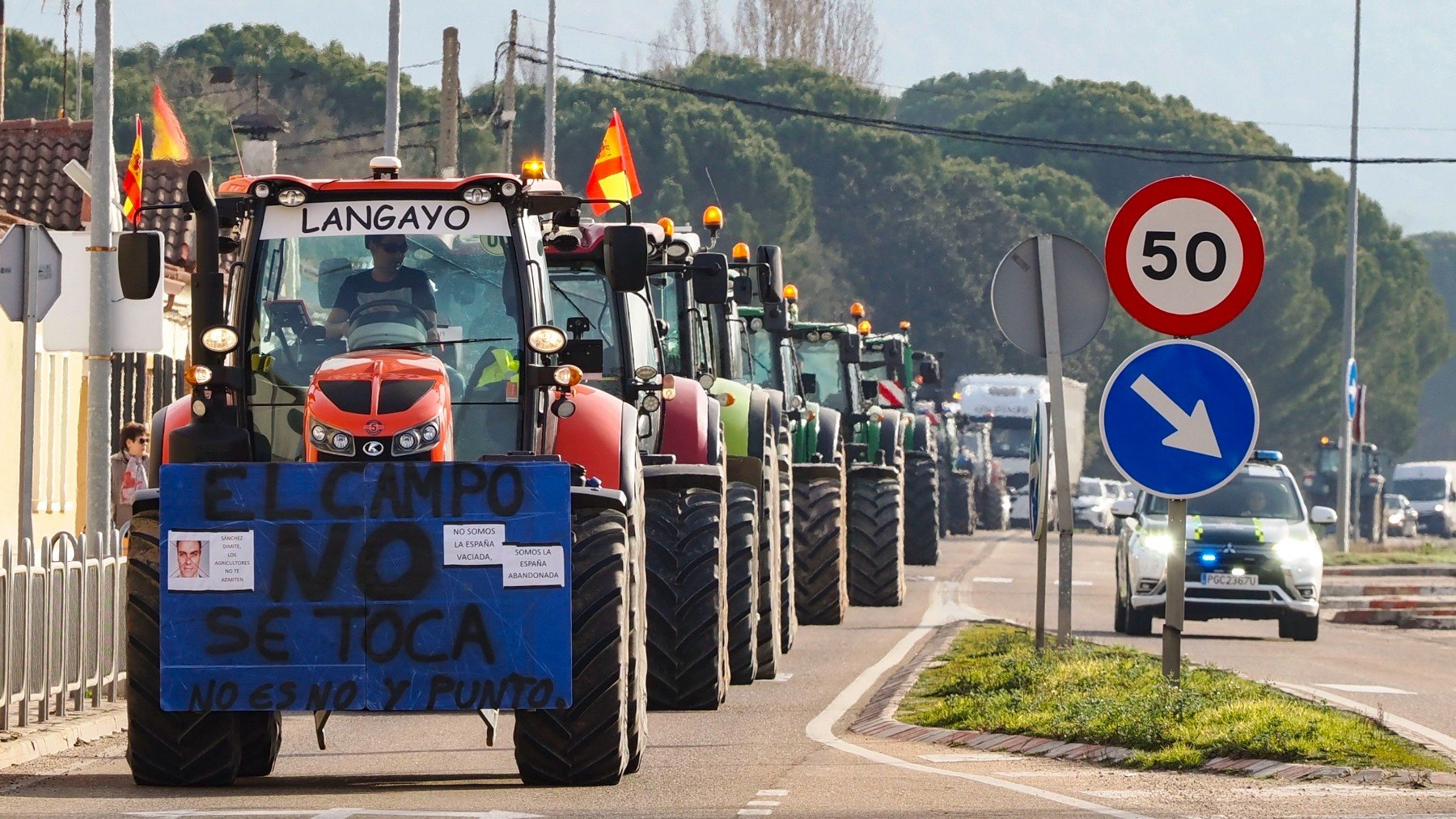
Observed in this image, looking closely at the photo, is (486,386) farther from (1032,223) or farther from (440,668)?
(1032,223)

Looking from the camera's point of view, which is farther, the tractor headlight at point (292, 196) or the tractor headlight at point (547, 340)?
the tractor headlight at point (292, 196)

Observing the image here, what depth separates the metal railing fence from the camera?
12.7 m

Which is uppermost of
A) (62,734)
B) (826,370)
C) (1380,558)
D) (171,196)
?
(171,196)

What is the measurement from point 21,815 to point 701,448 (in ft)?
21.4

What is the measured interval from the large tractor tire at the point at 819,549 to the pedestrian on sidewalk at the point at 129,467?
5.53 m

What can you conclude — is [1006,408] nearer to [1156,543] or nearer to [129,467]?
[1156,543]

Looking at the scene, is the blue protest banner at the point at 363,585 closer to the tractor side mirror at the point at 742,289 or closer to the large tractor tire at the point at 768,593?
the large tractor tire at the point at 768,593

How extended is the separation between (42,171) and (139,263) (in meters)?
22.8

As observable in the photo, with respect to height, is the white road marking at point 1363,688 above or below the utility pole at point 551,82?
below

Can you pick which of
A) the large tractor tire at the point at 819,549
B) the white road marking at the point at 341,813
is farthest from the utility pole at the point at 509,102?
the white road marking at the point at 341,813

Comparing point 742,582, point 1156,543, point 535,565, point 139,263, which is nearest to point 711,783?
point 535,565

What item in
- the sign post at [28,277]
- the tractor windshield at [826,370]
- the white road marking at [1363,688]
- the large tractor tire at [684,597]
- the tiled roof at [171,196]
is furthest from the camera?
the tiled roof at [171,196]

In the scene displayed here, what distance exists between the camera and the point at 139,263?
10.5 meters

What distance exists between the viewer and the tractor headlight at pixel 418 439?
9.99m
